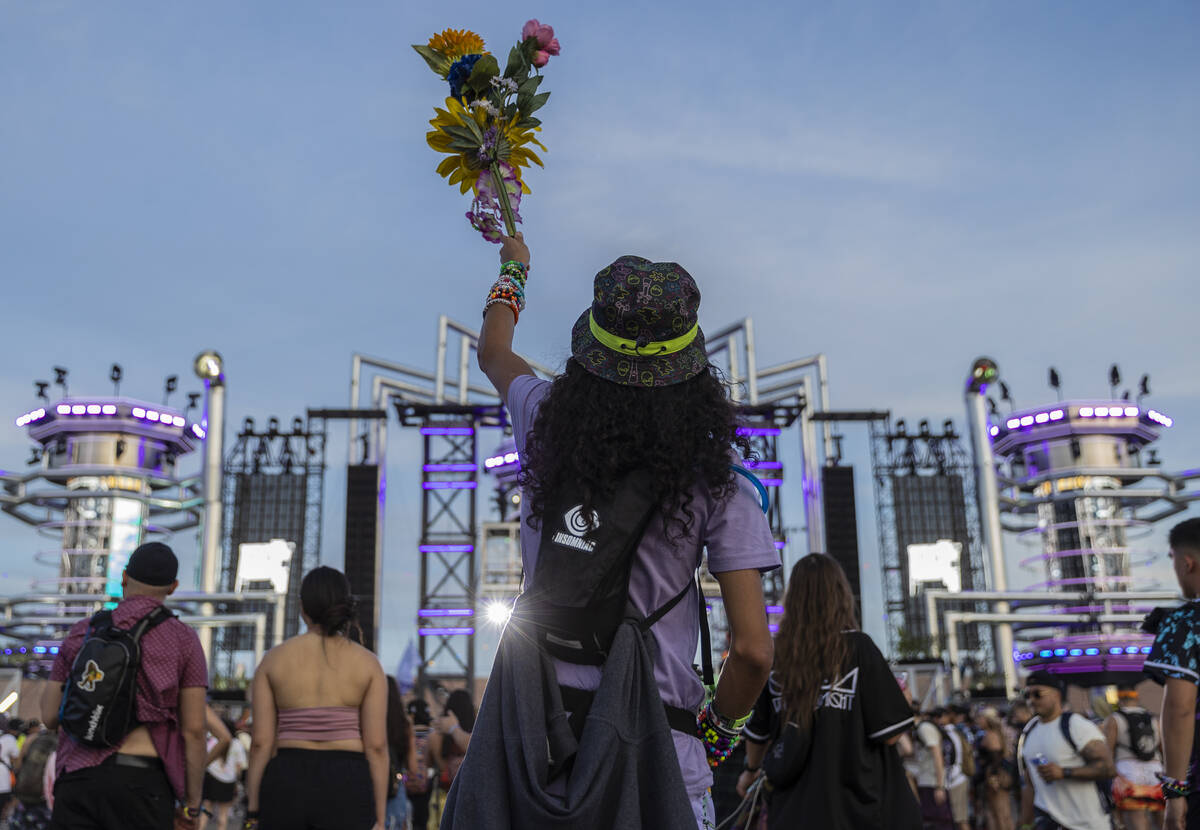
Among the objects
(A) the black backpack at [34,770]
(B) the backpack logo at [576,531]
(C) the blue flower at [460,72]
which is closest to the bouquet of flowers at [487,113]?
(C) the blue flower at [460,72]

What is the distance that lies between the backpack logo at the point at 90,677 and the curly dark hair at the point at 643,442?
2.83m

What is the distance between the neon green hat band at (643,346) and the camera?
7.72 ft

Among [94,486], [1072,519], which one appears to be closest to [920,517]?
[1072,519]

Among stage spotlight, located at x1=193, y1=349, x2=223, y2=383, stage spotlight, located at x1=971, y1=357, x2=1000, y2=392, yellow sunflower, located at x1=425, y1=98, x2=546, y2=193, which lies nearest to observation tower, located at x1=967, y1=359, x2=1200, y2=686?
stage spotlight, located at x1=971, y1=357, x2=1000, y2=392

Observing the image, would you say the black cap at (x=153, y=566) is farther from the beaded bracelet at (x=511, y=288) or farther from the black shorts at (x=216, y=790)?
the black shorts at (x=216, y=790)

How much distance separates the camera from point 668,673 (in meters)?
2.28

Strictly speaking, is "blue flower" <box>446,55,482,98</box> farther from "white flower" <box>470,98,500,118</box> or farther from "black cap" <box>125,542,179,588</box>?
"black cap" <box>125,542,179,588</box>

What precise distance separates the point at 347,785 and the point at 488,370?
8.41 ft

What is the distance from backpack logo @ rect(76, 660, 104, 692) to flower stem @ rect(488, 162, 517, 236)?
2620 mm

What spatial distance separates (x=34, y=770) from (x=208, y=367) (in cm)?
2436

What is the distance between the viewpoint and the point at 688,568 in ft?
7.75

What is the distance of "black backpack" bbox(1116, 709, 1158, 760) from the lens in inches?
365

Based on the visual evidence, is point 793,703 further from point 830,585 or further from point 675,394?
point 675,394

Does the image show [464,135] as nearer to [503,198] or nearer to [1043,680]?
[503,198]
